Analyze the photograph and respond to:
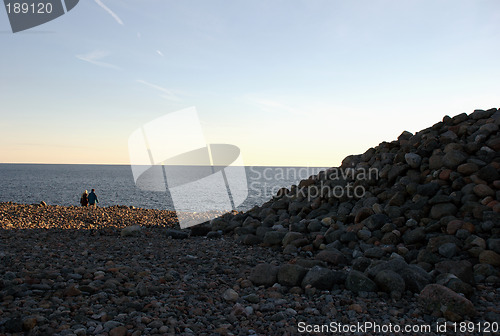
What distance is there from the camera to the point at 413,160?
984 centimetres

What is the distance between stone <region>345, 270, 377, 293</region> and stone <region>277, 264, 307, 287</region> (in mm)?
758

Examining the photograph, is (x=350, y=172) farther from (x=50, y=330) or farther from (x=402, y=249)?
(x=50, y=330)

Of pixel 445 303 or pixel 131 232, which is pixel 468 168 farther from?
pixel 131 232

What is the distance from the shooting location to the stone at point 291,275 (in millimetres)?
5727

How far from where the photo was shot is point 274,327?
416 cm

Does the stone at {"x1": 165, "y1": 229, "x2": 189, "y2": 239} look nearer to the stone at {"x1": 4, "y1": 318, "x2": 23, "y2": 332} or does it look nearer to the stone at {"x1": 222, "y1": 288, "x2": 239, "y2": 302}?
the stone at {"x1": 222, "y1": 288, "x2": 239, "y2": 302}

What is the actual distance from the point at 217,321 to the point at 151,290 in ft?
4.66

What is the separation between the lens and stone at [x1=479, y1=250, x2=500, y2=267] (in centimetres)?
627

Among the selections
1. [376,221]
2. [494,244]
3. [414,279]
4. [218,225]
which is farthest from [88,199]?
[494,244]

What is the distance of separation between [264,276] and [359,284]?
5.18 ft

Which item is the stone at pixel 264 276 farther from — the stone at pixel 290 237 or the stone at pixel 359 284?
the stone at pixel 290 237

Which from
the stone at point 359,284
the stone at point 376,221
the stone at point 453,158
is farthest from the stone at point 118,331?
the stone at point 453,158

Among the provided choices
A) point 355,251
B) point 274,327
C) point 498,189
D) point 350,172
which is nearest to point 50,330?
point 274,327

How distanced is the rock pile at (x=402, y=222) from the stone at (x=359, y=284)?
0.02 meters
